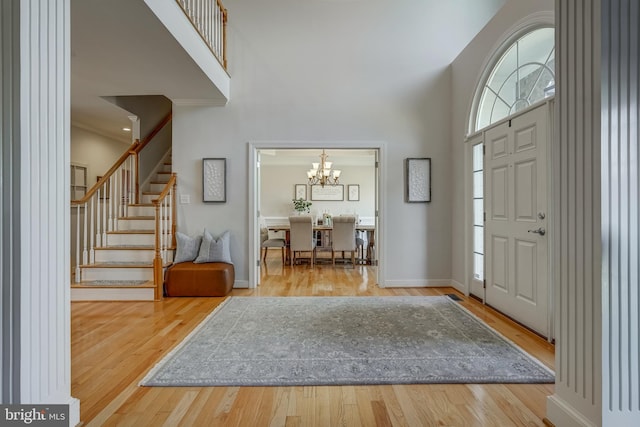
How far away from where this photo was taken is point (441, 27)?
4.20 m

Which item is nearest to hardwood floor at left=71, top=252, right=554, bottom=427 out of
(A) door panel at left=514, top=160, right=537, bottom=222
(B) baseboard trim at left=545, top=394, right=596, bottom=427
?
(B) baseboard trim at left=545, top=394, right=596, bottom=427

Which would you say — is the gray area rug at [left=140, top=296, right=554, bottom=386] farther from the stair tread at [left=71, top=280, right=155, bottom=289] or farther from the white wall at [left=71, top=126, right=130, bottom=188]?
the white wall at [left=71, top=126, right=130, bottom=188]

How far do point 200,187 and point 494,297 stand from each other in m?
3.64

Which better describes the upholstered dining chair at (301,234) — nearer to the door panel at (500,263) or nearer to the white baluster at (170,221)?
the white baluster at (170,221)

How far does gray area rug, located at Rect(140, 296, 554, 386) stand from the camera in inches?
75.4

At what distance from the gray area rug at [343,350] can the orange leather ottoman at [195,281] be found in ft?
1.77

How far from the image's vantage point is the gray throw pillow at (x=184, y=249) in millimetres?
3979

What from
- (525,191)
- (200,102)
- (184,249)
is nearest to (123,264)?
(184,249)

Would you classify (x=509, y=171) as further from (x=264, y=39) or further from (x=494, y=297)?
(x=264, y=39)

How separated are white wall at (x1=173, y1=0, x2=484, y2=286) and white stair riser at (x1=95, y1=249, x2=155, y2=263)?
0.52 meters

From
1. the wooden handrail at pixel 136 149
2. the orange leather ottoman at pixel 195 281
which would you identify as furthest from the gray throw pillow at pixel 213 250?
the wooden handrail at pixel 136 149

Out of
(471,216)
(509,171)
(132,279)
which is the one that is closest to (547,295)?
(509,171)

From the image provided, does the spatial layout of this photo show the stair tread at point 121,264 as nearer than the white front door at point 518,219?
No

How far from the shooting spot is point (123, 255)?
3.96m
